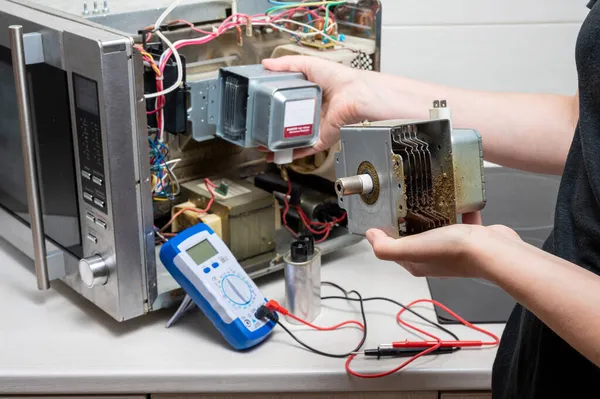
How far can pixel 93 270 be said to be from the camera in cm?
103

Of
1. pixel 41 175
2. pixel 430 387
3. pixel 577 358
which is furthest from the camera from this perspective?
pixel 41 175

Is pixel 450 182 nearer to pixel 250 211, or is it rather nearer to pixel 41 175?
Answer: pixel 250 211

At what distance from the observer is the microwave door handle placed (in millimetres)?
921

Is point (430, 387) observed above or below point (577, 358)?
below

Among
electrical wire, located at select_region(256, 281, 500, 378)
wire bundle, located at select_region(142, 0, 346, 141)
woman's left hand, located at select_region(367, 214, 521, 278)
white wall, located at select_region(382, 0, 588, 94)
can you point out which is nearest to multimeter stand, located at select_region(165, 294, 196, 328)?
electrical wire, located at select_region(256, 281, 500, 378)

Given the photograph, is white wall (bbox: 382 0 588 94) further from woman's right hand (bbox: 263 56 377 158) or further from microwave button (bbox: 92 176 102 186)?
microwave button (bbox: 92 176 102 186)

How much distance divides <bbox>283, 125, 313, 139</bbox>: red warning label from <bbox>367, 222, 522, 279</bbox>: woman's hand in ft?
0.99

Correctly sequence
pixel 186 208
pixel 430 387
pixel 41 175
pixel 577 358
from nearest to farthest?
pixel 577 358 < pixel 430 387 < pixel 41 175 < pixel 186 208

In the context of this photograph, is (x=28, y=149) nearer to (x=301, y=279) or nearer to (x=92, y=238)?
(x=92, y=238)

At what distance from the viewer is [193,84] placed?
1102 mm

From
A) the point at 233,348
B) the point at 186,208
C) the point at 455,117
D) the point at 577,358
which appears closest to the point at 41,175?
the point at 186,208

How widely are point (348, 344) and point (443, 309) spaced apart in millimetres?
170

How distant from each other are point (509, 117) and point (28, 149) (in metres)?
0.63

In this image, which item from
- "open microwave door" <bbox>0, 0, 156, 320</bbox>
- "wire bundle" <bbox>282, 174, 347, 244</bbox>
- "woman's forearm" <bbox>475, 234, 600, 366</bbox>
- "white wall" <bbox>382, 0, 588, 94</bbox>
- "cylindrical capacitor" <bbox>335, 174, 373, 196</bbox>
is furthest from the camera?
"white wall" <bbox>382, 0, 588, 94</bbox>
